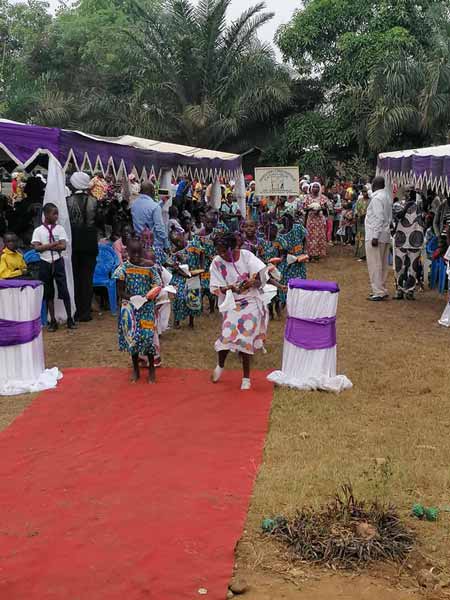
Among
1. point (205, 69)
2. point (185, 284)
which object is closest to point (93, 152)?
point (185, 284)

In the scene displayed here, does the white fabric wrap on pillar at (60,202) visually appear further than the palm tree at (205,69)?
No

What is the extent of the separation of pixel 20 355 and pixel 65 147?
9.92ft

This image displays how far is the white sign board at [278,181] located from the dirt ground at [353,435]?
6253mm

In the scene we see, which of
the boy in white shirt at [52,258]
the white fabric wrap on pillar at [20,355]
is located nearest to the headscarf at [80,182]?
the boy in white shirt at [52,258]

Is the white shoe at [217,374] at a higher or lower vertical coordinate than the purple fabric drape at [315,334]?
lower

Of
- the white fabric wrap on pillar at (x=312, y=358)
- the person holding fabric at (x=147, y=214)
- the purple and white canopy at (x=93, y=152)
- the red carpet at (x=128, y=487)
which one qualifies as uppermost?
the purple and white canopy at (x=93, y=152)

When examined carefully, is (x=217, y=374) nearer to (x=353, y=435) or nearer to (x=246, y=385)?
(x=246, y=385)

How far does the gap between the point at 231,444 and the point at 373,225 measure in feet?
23.0

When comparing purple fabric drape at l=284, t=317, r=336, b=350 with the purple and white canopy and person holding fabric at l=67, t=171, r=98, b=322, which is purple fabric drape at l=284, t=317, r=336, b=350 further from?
person holding fabric at l=67, t=171, r=98, b=322

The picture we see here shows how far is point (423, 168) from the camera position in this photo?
10586mm

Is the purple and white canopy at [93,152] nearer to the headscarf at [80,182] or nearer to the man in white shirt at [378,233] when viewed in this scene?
the headscarf at [80,182]

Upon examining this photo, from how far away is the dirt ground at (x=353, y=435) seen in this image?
A: 3.75 m

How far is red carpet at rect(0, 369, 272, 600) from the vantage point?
3.71m

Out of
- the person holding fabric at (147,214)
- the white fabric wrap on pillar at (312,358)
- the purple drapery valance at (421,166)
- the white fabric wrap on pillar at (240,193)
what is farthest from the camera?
the white fabric wrap on pillar at (240,193)
